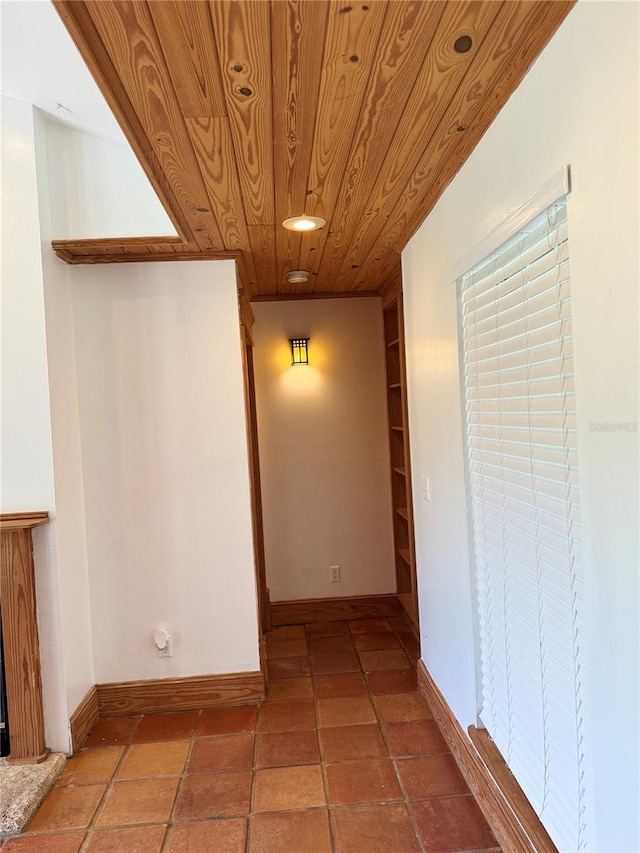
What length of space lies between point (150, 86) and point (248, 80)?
0.82ft

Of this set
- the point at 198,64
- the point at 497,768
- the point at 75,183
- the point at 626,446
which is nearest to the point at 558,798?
the point at 497,768

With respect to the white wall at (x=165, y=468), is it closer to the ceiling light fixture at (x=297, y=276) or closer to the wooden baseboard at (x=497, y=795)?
the ceiling light fixture at (x=297, y=276)

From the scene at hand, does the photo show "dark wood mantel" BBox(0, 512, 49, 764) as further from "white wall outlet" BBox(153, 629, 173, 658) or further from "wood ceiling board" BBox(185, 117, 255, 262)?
"wood ceiling board" BBox(185, 117, 255, 262)

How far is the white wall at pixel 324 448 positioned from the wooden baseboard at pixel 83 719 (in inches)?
57.1

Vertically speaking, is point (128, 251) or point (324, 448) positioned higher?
point (128, 251)

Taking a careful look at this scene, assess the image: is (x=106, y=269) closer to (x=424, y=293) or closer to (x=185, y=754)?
(x=424, y=293)

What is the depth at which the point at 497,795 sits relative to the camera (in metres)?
1.68

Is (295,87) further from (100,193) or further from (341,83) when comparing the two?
(100,193)

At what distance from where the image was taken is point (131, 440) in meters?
2.61

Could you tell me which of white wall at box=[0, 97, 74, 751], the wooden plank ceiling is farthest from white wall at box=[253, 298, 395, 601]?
white wall at box=[0, 97, 74, 751]

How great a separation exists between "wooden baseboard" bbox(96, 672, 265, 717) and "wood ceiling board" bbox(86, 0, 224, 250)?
229 centimetres

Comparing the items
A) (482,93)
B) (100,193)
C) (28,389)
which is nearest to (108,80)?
(482,93)

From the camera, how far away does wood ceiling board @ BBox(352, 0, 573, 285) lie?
Result: 112cm

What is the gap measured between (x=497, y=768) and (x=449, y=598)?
624 mm
